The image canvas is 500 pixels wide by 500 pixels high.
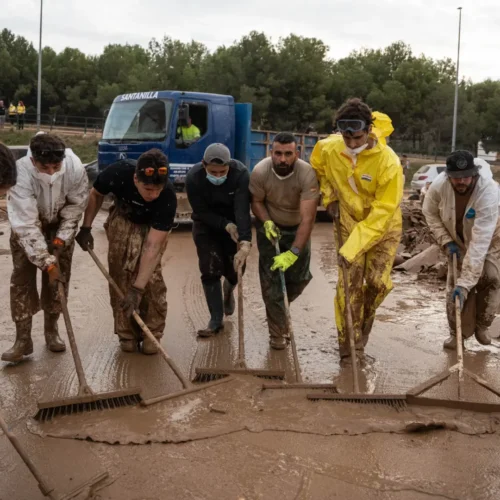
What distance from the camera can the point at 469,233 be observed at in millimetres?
5578

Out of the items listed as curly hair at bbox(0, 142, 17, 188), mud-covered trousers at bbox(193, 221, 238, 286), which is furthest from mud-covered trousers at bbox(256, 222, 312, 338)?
curly hair at bbox(0, 142, 17, 188)

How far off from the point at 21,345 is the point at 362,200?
8.95 ft

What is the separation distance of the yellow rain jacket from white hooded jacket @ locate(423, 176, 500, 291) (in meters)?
0.60

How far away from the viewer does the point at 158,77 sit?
41000mm

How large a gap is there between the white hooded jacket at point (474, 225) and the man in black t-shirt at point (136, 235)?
220 centimetres

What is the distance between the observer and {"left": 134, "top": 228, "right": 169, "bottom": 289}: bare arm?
198 inches

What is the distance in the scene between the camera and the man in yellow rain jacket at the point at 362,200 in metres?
4.96

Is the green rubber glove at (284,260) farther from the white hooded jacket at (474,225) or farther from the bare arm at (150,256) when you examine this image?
the white hooded jacket at (474,225)

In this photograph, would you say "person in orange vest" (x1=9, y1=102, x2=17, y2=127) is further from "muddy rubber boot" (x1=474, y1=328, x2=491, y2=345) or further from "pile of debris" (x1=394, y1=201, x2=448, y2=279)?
"muddy rubber boot" (x1=474, y1=328, x2=491, y2=345)

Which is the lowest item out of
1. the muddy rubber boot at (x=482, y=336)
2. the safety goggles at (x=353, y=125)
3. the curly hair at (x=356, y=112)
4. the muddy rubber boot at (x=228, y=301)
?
the muddy rubber boot at (x=482, y=336)

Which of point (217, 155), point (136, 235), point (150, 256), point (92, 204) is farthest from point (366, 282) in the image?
point (92, 204)

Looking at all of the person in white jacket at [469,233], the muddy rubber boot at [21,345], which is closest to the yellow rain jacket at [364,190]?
the person in white jacket at [469,233]

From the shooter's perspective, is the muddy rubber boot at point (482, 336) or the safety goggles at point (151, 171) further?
the muddy rubber boot at point (482, 336)

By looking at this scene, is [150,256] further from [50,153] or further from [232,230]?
[50,153]
